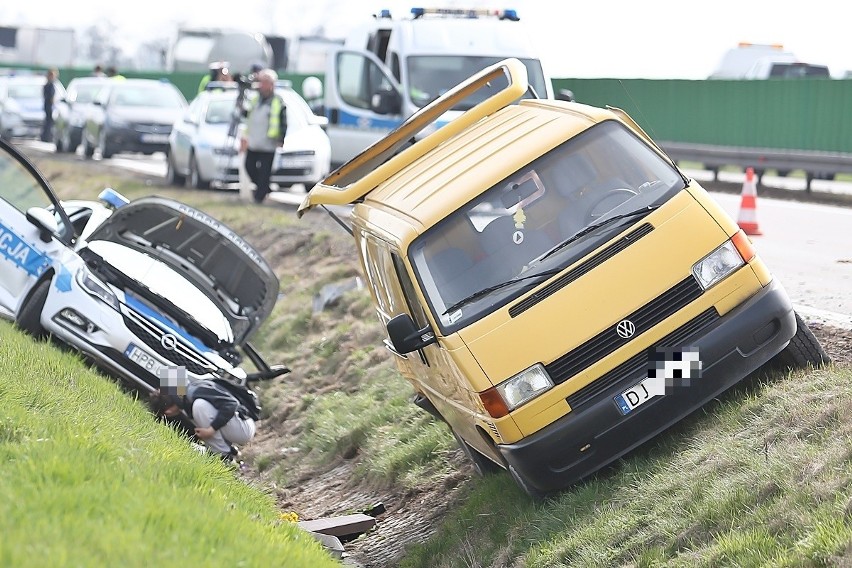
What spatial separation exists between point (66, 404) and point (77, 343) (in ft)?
7.81

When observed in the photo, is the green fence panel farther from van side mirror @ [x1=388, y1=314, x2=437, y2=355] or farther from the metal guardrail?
van side mirror @ [x1=388, y1=314, x2=437, y2=355]

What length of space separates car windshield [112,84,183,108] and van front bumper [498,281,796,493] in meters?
25.5

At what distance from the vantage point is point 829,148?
22875 mm

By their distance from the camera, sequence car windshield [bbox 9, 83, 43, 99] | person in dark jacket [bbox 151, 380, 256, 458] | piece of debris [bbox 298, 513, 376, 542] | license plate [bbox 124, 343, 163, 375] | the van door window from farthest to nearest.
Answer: car windshield [bbox 9, 83, 43, 99], the van door window, license plate [bbox 124, 343, 163, 375], person in dark jacket [bbox 151, 380, 256, 458], piece of debris [bbox 298, 513, 376, 542]

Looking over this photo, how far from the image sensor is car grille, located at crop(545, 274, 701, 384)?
6.86m

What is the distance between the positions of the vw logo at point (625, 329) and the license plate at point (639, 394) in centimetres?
25

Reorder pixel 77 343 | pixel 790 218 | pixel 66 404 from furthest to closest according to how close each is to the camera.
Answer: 1. pixel 790 218
2. pixel 77 343
3. pixel 66 404

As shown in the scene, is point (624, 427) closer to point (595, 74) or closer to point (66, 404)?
point (66, 404)

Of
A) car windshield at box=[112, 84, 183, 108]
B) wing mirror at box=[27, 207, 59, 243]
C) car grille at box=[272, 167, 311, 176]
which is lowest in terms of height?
car windshield at box=[112, 84, 183, 108]

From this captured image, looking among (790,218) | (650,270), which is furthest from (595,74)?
(650,270)

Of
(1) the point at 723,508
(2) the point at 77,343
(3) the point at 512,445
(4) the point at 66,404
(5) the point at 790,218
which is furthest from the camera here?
(5) the point at 790,218

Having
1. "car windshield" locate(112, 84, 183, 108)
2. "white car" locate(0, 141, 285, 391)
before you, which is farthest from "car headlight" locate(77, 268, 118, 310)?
"car windshield" locate(112, 84, 183, 108)

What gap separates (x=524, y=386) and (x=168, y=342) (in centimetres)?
405

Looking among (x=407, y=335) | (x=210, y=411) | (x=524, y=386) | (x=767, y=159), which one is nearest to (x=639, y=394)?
(x=524, y=386)
